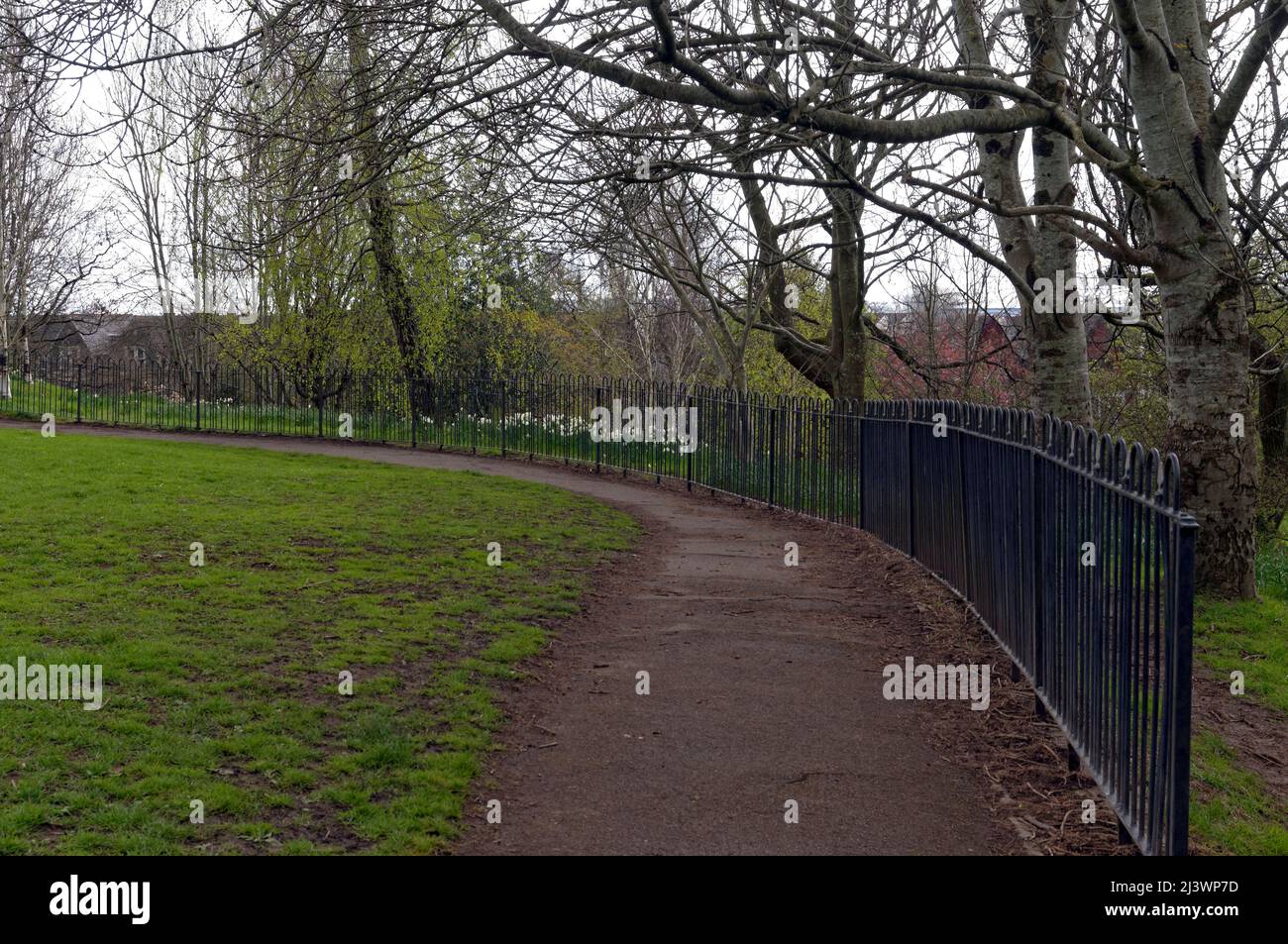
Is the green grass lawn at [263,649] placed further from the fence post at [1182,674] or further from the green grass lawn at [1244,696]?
the green grass lawn at [1244,696]

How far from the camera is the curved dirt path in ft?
16.7

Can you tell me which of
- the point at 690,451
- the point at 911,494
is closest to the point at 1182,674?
the point at 911,494

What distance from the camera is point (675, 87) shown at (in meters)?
7.86

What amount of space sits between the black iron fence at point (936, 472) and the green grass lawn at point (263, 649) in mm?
2816

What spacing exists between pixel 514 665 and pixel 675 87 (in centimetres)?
398

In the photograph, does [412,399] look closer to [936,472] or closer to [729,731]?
[936,472]

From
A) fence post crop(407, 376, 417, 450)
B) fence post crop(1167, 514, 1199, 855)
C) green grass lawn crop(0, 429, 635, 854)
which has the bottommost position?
green grass lawn crop(0, 429, 635, 854)

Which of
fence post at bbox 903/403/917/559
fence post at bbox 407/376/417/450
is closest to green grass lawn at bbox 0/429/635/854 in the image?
fence post at bbox 903/403/917/559

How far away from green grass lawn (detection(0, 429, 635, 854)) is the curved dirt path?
339mm

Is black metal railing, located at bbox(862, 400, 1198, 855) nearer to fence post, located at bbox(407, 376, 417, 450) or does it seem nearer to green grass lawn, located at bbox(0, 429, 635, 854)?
green grass lawn, located at bbox(0, 429, 635, 854)

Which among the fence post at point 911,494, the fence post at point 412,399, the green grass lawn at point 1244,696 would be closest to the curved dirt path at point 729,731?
the fence post at point 911,494

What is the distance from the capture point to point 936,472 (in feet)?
35.3

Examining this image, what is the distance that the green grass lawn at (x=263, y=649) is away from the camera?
504 centimetres
